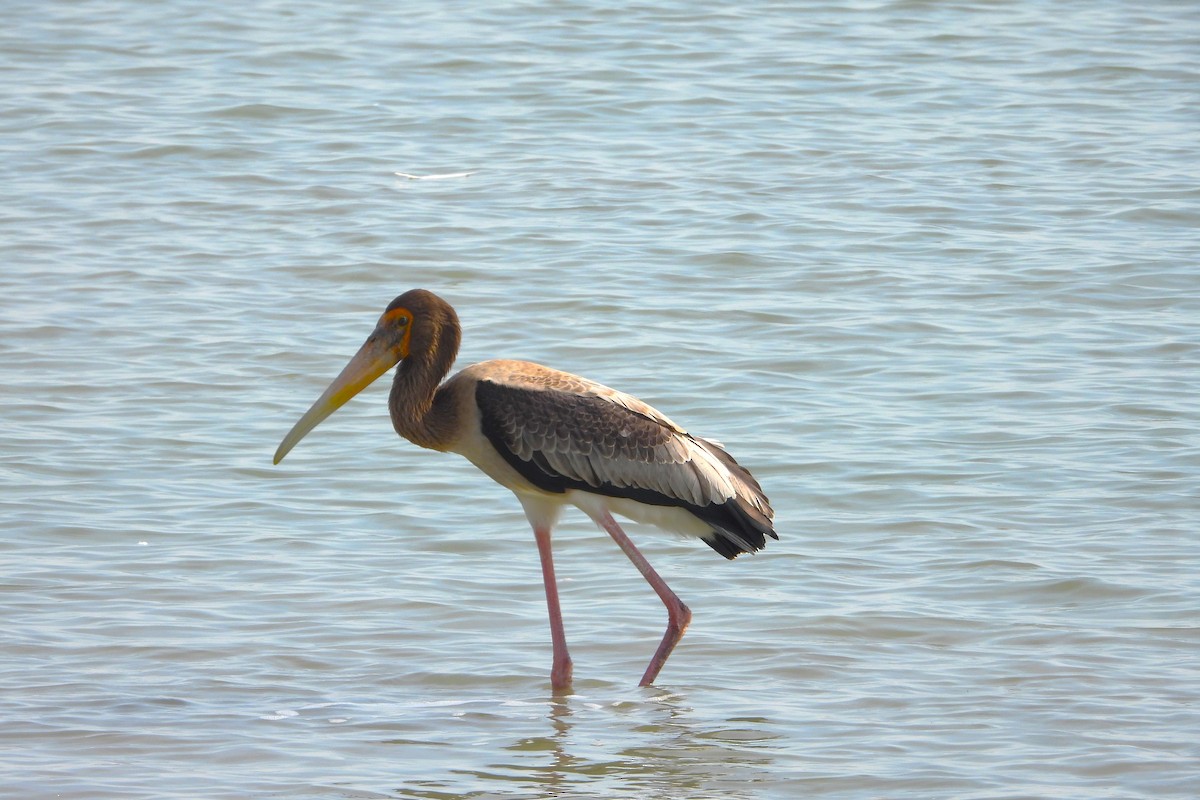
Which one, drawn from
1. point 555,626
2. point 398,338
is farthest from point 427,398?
point 555,626

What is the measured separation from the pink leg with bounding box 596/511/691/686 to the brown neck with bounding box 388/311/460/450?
Result: 2.44 feet

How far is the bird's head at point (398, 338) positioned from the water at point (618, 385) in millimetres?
1029

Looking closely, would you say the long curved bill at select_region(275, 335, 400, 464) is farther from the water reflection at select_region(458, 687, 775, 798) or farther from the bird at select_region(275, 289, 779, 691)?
the water reflection at select_region(458, 687, 775, 798)

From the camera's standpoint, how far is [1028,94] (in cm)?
1973

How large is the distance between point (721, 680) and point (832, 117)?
39.6 ft

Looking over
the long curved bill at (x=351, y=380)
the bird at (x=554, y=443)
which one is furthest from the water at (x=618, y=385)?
the long curved bill at (x=351, y=380)

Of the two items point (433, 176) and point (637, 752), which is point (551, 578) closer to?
point (637, 752)

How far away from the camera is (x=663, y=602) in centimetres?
798

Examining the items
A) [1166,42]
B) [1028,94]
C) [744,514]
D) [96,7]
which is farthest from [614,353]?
[96,7]

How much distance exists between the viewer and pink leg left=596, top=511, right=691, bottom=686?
770 centimetres

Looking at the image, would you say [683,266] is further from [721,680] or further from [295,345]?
[721,680]

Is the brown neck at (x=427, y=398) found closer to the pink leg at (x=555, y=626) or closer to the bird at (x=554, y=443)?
the bird at (x=554, y=443)

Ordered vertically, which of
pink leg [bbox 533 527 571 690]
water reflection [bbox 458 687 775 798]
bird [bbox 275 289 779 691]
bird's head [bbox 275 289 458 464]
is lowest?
water reflection [bbox 458 687 775 798]

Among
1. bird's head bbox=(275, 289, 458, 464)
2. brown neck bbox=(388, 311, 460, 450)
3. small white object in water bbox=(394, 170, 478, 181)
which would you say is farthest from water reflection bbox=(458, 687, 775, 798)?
small white object in water bbox=(394, 170, 478, 181)
